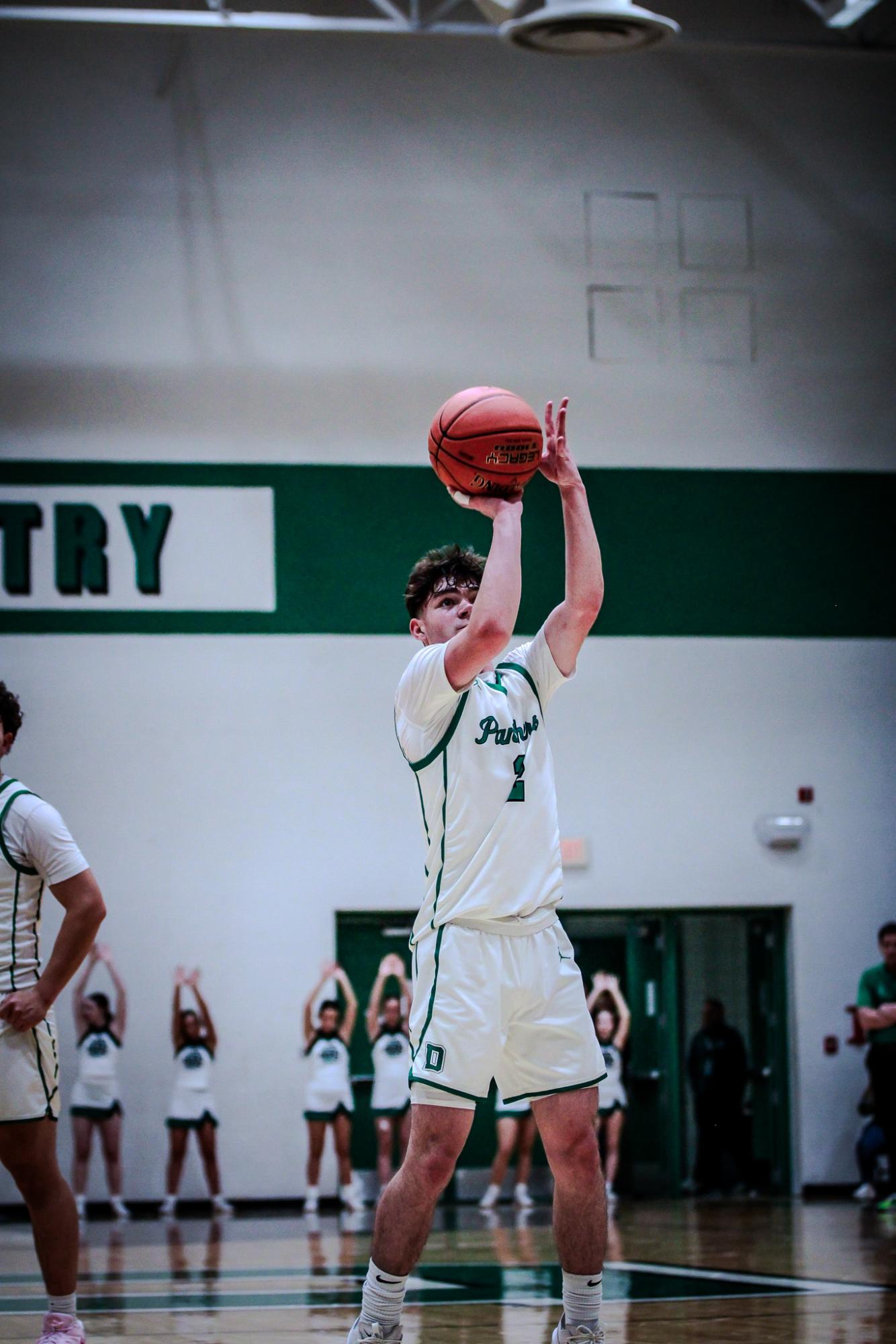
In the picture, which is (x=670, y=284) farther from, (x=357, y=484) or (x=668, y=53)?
(x=357, y=484)

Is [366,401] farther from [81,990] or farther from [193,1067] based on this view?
[193,1067]

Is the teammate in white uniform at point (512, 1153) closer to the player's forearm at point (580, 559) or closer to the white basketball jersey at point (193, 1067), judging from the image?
the white basketball jersey at point (193, 1067)

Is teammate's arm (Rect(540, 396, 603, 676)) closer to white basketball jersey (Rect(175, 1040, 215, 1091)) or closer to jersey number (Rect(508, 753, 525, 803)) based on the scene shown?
jersey number (Rect(508, 753, 525, 803))

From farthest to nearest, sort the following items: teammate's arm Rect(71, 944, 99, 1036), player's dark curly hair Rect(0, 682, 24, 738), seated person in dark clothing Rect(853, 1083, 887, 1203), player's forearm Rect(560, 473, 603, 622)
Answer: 1. seated person in dark clothing Rect(853, 1083, 887, 1203)
2. teammate's arm Rect(71, 944, 99, 1036)
3. player's dark curly hair Rect(0, 682, 24, 738)
4. player's forearm Rect(560, 473, 603, 622)

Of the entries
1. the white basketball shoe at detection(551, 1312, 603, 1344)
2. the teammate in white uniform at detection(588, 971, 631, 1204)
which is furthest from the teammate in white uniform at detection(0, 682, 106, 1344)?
the teammate in white uniform at detection(588, 971, 631, 1204)

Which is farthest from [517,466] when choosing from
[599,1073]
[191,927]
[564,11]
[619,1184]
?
[619,1184]

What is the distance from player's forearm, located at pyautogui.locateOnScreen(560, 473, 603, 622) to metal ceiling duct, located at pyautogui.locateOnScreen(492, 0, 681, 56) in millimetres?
5946

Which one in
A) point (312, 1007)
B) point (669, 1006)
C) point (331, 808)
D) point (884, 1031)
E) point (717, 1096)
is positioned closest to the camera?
point (884, 1031)

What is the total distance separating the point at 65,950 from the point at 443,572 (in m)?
1.35

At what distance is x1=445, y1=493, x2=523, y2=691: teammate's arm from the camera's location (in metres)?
3.52

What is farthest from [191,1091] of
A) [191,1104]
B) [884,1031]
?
[884,1031]

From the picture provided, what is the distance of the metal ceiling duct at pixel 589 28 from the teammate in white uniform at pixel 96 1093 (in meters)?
7.41

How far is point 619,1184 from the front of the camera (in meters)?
13.1

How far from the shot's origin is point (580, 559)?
383 cm
